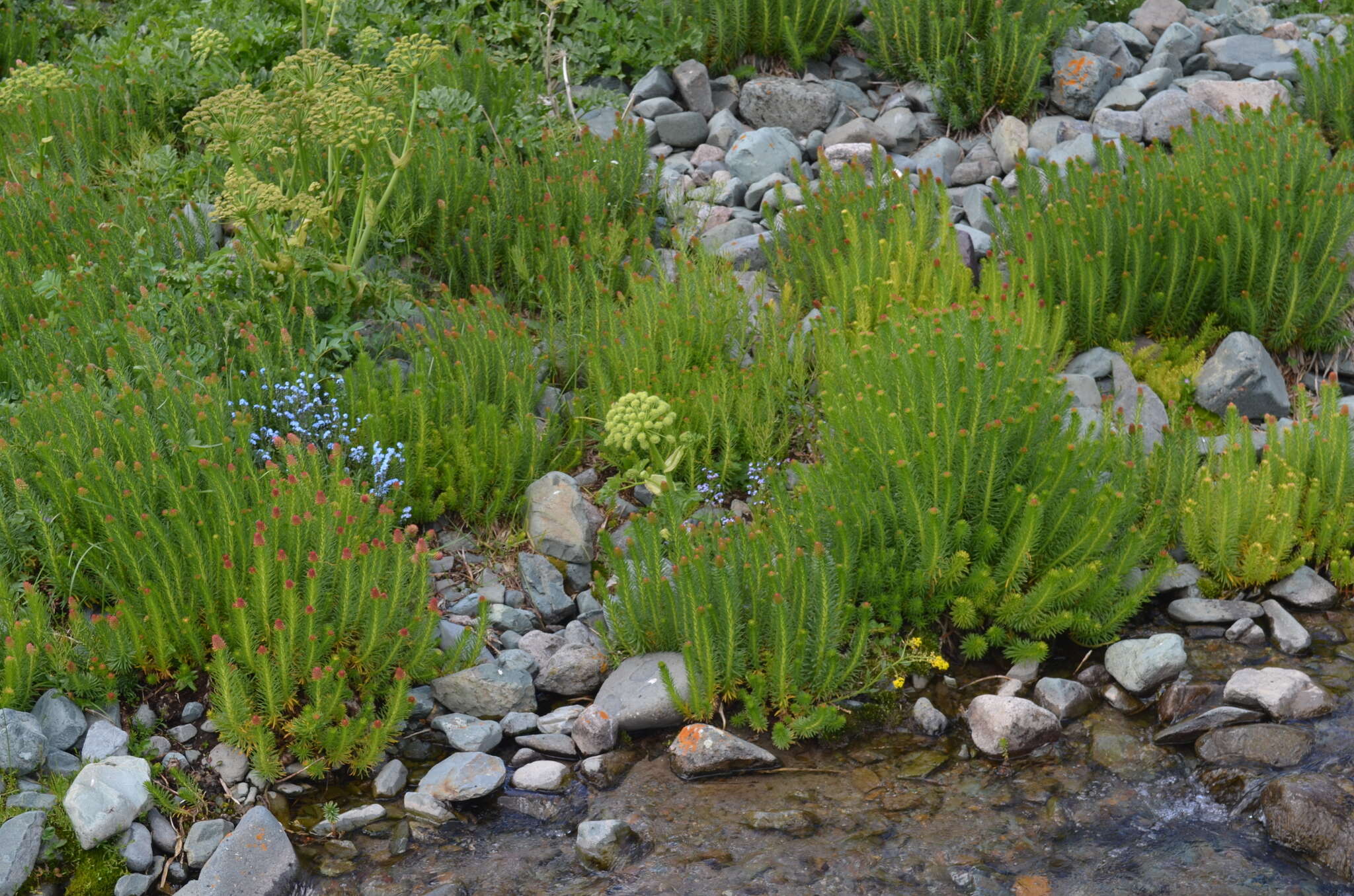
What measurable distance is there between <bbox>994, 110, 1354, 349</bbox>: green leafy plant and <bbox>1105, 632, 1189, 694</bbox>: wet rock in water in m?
2.05

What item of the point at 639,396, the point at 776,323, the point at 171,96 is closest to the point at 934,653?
the point at 639,396

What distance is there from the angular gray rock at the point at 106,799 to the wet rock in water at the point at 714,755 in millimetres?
1791

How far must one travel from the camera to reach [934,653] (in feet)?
15.1

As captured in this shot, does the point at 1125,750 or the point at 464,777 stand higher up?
the point at 464,777

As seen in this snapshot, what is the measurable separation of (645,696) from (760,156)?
440cm

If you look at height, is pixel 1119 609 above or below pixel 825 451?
below

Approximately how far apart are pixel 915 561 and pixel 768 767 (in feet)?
3.24

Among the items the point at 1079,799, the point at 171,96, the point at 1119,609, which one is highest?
the point at 171,96

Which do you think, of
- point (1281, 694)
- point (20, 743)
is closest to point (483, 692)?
point (20, 743)

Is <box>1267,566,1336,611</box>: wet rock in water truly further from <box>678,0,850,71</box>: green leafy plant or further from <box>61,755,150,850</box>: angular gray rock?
<box>678,0,850,71</box>: green leafy plant

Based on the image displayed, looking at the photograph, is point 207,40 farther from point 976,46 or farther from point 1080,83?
point 1080,83

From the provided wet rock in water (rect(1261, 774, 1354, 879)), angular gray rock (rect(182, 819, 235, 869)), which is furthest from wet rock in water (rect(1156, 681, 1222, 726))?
angular gray rock (rect(182, 819, 235, 869))

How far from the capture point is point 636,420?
16.9ft

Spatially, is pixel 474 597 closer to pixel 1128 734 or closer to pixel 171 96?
pixel 1128 734
